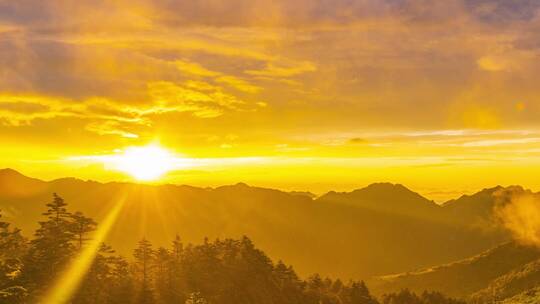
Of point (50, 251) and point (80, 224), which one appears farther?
point (80, 224)

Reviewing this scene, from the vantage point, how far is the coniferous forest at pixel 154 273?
2282 inches

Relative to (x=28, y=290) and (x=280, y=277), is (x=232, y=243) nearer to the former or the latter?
(x=280, y=277)

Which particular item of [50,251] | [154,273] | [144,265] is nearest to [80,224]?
[50,251]

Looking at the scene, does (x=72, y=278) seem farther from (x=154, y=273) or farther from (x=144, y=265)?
(x=154, y=273)

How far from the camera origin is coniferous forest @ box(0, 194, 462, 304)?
5797 centimetres

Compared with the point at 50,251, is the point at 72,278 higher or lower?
lower

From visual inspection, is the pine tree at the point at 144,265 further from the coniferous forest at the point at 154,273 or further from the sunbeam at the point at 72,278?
the sunbeam at the point at 72,278

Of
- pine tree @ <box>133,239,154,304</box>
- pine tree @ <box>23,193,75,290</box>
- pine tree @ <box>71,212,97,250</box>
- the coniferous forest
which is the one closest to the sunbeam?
the coniferous forest

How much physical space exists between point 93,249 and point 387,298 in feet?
459

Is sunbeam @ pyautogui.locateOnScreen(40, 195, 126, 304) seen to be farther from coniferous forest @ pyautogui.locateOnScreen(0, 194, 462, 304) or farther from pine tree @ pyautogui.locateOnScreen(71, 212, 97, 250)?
pine tree @ pyautogui.locateOnScreen(71, 212, 97, 250)

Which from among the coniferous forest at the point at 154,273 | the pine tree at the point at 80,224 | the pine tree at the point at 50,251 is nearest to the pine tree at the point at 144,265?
the coniferous forest at the point at 154,273

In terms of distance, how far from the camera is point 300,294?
141500 mm

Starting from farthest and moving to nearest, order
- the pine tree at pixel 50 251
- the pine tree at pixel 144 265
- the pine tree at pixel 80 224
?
the pine tree at pixel 144 265
the pine tree at pixel 80 224
the pine tree at pixel 50 251

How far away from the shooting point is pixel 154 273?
121m
